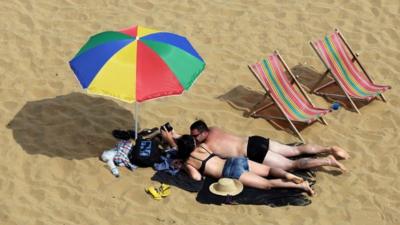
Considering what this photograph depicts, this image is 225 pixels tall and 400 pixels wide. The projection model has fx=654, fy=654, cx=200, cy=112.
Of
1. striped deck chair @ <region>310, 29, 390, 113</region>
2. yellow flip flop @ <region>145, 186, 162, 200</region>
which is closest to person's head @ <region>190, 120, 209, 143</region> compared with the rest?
yellow flip flop @ <region>145, 186, 162, 200</region>

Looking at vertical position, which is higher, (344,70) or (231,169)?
(344,70)

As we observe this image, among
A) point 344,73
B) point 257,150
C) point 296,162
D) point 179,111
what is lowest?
point 179,111

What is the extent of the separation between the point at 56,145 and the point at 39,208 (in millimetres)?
1191

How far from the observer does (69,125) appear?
8.72 meters

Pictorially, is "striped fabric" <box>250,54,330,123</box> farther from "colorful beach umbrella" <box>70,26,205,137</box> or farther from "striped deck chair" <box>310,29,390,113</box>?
"colorful beach umbrella" <box>70,26,205,137</box>

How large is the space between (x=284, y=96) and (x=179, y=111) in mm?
1459

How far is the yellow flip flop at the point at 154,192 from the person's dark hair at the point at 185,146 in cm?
52

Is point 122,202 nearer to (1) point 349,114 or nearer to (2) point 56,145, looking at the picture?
(2) point 56,145

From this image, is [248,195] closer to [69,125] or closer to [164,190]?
[164,190]

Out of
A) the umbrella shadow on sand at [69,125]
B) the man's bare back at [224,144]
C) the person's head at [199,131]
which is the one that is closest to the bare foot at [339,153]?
the man's bare back at [224,144]

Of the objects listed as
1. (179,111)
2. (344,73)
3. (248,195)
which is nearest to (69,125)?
(179,111)

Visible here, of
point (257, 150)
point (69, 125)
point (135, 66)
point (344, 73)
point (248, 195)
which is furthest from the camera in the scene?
point (344, 73)

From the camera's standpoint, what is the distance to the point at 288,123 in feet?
29.2

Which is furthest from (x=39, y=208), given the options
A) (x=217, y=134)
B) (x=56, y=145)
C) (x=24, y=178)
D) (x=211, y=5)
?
(x=211, y=5)
